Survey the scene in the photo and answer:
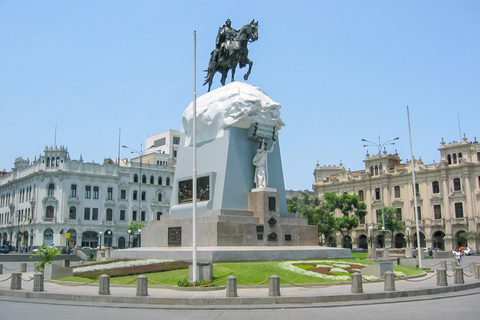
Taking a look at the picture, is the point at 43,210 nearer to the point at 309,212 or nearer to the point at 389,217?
the point at 309,212

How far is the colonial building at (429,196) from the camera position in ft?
227

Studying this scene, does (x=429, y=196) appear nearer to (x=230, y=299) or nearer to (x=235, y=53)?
(x=235, y=53)

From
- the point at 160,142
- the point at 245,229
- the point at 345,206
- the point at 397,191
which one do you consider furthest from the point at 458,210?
the point at 245,229

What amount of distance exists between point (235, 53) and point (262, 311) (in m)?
18.2

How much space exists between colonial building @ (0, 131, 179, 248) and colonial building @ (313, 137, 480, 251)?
33.1 m

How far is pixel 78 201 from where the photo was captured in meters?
72.6

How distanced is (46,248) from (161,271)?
8.88 metres

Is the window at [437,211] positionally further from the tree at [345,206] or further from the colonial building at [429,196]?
the tree at [345,206]

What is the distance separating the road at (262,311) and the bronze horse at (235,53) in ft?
57.6

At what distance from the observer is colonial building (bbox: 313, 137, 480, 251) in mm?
69312

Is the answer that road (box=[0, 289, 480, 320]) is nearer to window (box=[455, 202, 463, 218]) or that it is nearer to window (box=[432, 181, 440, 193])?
window (box=[455, 202, 463, 218])

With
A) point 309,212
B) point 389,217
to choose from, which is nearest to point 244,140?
point 309,212

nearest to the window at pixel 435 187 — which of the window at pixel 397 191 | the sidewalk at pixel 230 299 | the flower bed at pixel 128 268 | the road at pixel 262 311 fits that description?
the window at pixel 397 191

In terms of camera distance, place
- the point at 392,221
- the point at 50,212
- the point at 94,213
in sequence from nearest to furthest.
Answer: the point at 392,221 → the point at 50,212 → the point at 94,213
